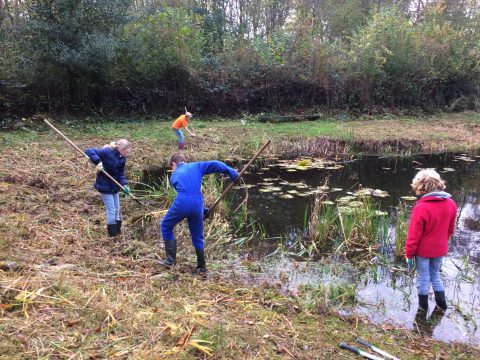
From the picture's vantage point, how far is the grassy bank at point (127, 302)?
10.8 ft

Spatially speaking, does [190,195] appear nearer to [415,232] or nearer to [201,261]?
[201,261]

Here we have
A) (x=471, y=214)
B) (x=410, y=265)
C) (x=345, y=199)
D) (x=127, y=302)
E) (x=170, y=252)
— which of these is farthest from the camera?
(x=345, y=199)

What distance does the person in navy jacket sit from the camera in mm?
6148

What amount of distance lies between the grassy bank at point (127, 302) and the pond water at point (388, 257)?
0.47 metres

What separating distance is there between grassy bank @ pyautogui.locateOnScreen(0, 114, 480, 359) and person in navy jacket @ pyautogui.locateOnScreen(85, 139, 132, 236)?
391 mm

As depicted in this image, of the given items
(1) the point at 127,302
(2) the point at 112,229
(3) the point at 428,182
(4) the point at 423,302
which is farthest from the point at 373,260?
(2) the point at 112,229

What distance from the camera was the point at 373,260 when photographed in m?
6.18

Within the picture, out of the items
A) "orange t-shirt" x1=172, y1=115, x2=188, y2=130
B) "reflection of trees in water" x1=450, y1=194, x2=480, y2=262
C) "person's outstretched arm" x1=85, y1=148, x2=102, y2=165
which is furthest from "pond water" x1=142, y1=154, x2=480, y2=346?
"person's outstretched arm" x1=85, y1=148, x2=102, y2=165

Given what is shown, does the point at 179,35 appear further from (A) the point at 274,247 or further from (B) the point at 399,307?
(B) the point at 399,307

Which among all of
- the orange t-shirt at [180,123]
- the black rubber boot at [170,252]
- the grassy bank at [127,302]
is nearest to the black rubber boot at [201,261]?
the grassy bank at [127,302]

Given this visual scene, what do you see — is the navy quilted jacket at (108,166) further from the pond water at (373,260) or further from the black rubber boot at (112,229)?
the pond water at (373,260)

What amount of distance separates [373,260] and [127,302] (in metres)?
3.80

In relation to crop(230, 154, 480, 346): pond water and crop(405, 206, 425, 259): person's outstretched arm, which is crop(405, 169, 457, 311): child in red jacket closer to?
crop(405, 206, 425, 259): person's outstretched arm

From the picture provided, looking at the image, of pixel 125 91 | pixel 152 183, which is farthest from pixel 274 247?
pixel 125 91
